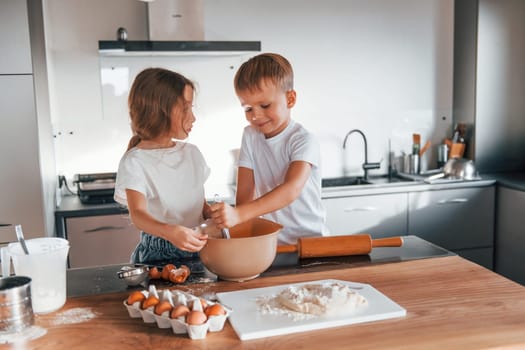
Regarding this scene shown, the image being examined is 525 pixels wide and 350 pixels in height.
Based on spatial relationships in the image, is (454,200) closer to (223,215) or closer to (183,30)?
(183,30)

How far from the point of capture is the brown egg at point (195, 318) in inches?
40.0

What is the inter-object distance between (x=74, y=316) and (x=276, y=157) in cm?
78

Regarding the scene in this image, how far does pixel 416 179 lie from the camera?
3203 mm

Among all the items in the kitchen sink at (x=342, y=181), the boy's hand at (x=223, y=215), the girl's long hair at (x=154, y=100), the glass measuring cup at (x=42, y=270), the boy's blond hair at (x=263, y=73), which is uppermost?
the boy's blond hair at (x=263, y=73)

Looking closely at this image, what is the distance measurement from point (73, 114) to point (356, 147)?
1.66 m

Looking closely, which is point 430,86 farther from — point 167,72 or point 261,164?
point 167,72

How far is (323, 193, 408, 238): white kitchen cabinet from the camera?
294cm

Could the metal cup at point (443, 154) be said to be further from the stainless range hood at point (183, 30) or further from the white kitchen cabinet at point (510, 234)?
the stainless range hood at point (183, 30)

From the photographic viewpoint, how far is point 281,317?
3.60 ft

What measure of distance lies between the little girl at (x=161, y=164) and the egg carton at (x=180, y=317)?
1.16 ft

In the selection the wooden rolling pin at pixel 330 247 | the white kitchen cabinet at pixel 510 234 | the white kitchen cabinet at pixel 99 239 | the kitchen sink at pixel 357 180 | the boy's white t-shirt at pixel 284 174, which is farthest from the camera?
the kitchen sink at pixel 357 180

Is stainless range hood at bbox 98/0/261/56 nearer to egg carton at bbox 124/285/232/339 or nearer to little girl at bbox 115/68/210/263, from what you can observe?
little girl at bbox 115/68/210/263

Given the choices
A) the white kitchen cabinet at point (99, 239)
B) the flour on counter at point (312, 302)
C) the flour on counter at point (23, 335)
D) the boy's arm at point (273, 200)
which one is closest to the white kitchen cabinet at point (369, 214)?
the white kitchen cabinet at point (99, 239)

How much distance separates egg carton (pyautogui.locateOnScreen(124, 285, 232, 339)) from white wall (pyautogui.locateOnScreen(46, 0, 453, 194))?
1.94 metres
